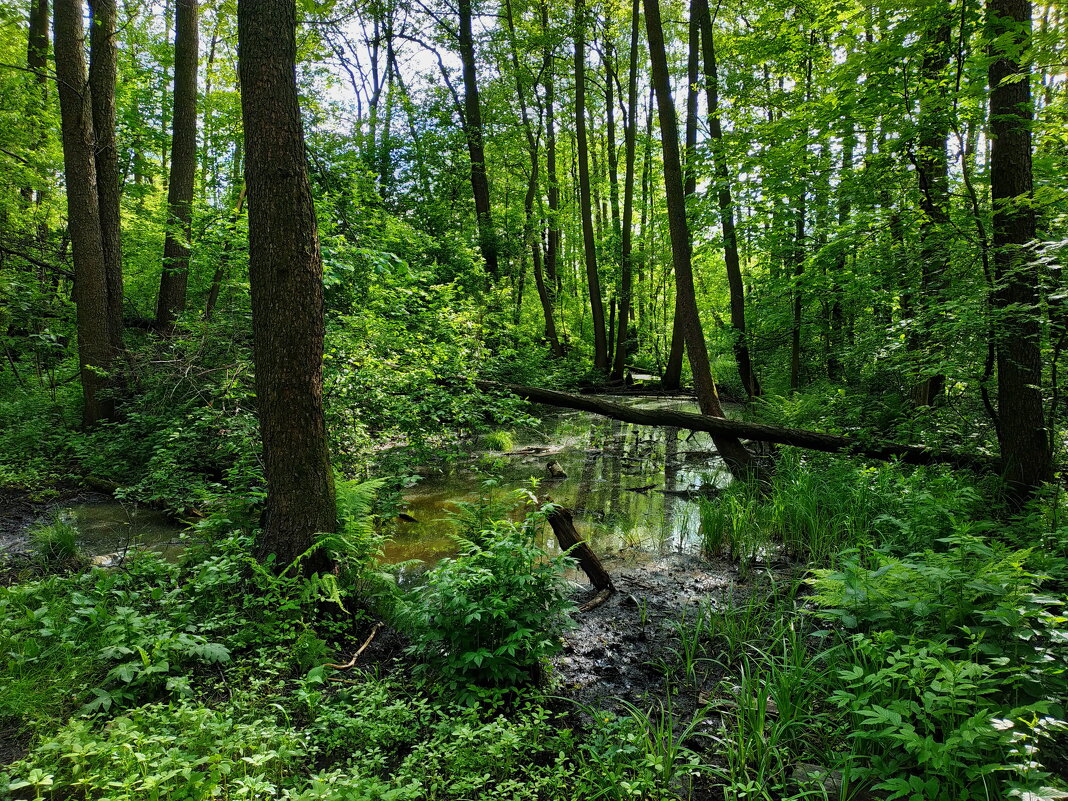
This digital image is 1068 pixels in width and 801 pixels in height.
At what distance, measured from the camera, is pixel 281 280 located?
396 centimetres

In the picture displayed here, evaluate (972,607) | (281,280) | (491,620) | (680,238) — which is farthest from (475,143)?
(972,607)

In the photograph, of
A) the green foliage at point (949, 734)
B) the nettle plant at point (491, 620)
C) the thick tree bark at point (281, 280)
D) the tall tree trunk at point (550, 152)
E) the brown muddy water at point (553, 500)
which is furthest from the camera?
the tall tree trunk at point (550, 152)

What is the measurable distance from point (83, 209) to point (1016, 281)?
1169 centimetres

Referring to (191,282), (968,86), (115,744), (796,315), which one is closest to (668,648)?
(115,744)

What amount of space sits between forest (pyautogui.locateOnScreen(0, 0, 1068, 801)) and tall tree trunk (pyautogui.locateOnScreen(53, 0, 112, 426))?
0.05 metres

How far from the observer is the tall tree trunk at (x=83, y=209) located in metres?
7.73

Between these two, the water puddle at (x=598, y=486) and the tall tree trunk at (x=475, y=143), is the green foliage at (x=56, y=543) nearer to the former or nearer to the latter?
the water puddle at (x=598, y=486)

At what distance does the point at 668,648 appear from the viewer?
3762 millimetres

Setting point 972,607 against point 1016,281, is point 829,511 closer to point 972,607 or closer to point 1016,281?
point 1016,281

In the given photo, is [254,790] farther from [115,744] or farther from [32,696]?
[32,696]

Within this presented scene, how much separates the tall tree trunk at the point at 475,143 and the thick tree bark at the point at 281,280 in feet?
37.4

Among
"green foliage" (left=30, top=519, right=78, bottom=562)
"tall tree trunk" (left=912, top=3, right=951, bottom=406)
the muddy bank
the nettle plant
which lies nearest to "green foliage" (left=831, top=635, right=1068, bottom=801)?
the muddy bank

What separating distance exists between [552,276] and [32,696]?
21754 mm

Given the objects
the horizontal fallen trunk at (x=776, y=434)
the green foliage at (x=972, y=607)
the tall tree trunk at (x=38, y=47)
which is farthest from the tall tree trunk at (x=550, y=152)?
the green foliage at (x=972, y=607)
